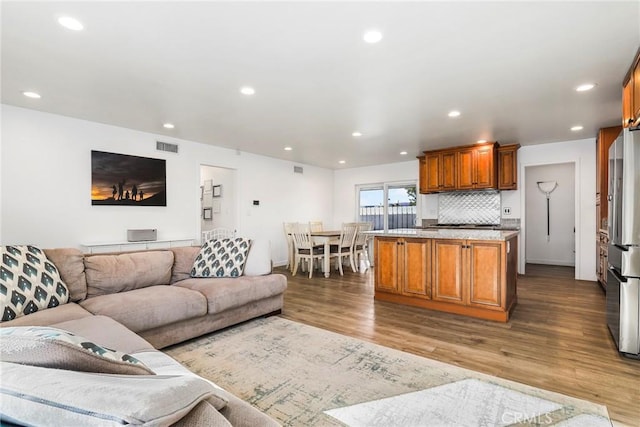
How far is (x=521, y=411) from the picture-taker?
1.79m

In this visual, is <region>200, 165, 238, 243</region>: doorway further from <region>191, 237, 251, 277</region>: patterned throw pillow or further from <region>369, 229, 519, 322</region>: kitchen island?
<region>369, 229, 519, 322</region>: kitchen island

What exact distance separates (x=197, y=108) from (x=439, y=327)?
141 inches

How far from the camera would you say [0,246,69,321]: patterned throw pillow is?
2.16 meters

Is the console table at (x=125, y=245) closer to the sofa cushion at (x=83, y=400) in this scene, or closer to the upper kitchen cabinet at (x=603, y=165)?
the sofa cushion at (x=83, y=400)

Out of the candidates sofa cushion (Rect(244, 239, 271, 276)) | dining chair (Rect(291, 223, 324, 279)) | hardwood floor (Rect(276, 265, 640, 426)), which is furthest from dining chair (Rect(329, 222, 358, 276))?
sofa cushion (Rect(244, 239, 271, 276))

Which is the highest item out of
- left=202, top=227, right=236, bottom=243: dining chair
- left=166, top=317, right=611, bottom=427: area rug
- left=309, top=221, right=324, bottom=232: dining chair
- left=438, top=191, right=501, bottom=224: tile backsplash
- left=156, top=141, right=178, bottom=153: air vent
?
left=156, top=141, right=178, bottom=153: air vent

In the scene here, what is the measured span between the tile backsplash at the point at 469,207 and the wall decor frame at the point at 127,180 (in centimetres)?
530

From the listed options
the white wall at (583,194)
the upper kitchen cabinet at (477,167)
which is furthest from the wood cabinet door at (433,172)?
the white wall at (583,194)

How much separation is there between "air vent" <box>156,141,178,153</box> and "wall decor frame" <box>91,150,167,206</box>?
0.62ft

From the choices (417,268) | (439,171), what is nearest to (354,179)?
(439,171)

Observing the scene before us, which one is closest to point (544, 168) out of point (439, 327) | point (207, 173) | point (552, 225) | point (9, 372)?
point (552, 225)

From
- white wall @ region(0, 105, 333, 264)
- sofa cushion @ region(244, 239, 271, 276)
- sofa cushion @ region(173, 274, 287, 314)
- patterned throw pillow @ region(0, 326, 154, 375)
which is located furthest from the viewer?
white wall @ region(0, 105, 333, 264)

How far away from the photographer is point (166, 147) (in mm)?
5105

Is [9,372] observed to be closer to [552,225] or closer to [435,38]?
[435,38]
